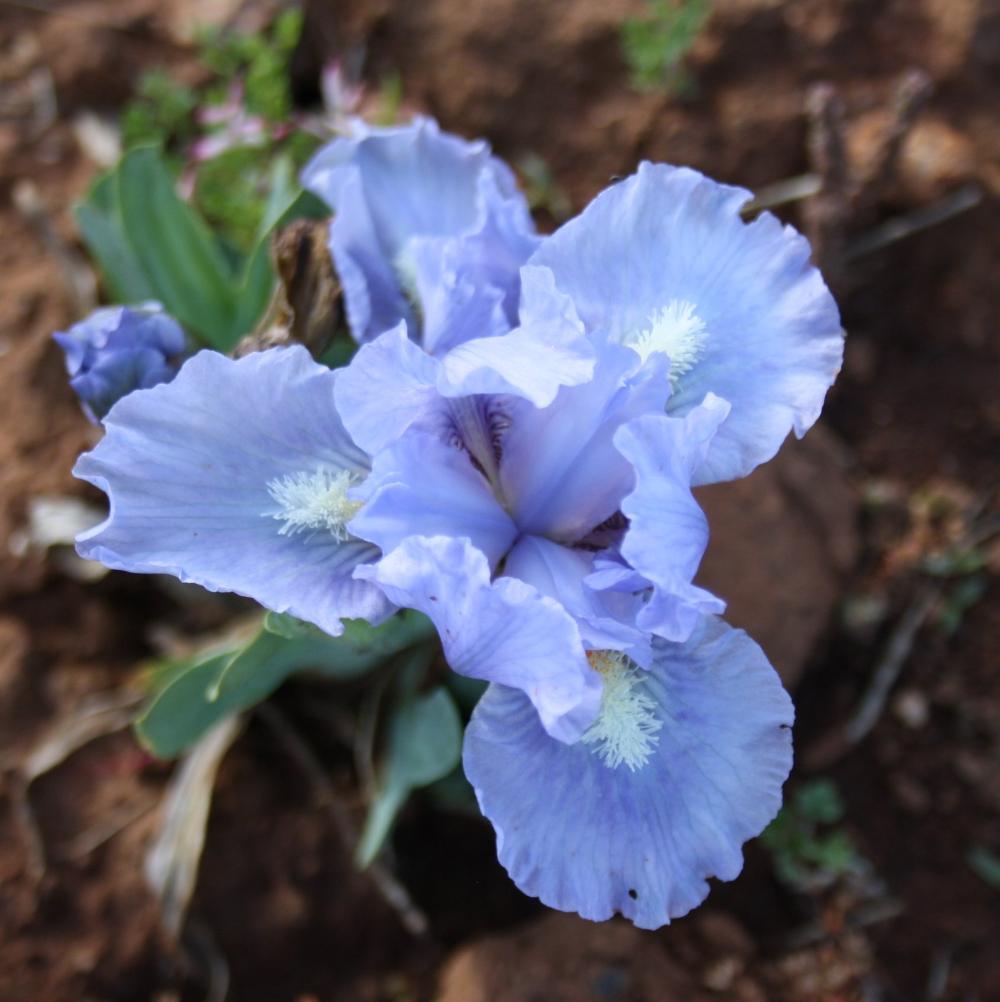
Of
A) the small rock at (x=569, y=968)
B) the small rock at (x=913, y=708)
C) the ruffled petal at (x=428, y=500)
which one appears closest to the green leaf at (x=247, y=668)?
the ruffled petal at (x=428, y=500)

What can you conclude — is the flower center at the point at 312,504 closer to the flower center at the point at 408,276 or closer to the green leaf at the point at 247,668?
the green leaf at the point at 247,668

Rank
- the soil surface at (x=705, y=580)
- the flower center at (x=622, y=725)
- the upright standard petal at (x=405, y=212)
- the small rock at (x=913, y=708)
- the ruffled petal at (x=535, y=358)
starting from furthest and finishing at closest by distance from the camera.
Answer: the small rock at (x=913, y=708) < the soil surface at (x=705, y=580) < the upright standard petal at (x=405, y=212) < the flower center at (x=622, y=725) < the ruffled petal at (x=535, y=358)

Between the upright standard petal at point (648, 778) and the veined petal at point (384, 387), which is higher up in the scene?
the veined petal at point (384, 387)

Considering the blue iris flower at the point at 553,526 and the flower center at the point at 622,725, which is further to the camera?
the flower center at the point at 622,725

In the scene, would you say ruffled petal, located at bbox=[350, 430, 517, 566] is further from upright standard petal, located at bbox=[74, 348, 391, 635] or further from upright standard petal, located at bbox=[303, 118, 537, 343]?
upright standard petal, located at bbox=[303, 118, 537, 343]

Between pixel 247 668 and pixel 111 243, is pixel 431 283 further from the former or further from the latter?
pixel 111 243

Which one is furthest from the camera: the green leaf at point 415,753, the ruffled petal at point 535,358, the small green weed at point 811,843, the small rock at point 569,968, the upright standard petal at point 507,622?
the small green weed at point 811,843

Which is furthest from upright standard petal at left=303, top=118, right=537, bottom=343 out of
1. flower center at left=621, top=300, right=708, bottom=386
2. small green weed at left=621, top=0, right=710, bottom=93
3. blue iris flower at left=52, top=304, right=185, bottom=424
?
small green weed at left=621, top=0, right=710, bottom=93

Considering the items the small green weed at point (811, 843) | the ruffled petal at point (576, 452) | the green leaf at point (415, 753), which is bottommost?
the small green weed at point (811, 843)
